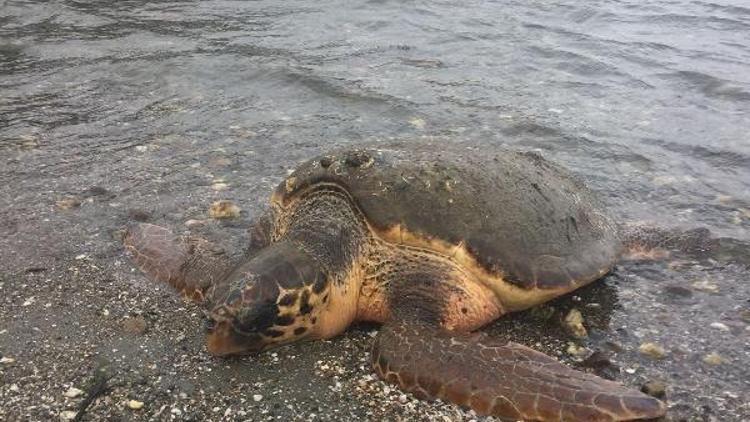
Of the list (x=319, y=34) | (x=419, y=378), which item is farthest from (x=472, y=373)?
(x=319, y=34)

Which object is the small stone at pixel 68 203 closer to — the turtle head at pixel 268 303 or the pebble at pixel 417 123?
the turtle head at pixel 268 303

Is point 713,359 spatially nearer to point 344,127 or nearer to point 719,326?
point 719,326

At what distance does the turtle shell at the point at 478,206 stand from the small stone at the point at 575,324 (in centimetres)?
18

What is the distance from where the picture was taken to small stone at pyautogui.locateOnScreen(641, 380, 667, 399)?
9.23 feet

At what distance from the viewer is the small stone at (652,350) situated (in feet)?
10.4

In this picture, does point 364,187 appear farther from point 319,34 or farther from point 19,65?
point 319,34

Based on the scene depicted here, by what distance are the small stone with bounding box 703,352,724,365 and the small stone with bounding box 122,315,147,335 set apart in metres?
2.74

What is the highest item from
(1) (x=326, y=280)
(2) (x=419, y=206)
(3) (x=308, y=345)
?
(2) (x=419, y=206)

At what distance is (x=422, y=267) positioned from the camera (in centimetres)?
334

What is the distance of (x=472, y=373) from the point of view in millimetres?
2770

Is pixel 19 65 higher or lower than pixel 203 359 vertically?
higher

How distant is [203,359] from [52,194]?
2214 millimetres

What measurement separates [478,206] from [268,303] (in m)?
1.22

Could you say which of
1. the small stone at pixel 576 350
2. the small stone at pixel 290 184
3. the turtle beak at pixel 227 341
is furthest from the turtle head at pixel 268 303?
the small stone at pixel 576 350
